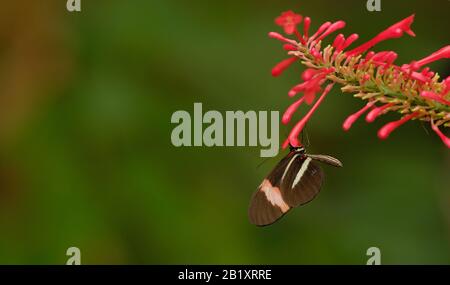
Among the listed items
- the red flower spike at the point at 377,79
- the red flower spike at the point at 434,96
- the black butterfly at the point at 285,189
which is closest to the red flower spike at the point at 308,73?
the red flower spike at the point at 377,79

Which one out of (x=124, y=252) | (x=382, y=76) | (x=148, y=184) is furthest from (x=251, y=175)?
(x=382, y=76)

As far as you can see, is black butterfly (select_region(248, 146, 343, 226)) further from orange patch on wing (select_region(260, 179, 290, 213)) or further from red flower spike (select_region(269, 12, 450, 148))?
red flower spike (select_region(269, 12, 450, 148))

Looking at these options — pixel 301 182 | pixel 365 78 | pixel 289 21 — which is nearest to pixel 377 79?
pixel 365 78

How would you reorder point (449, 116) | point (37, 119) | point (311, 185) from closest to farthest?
point (449, 116), point (311, 185), point (37, 119)

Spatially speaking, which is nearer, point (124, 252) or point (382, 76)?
point (382, 76)

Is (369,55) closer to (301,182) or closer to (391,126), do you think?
(391,126)

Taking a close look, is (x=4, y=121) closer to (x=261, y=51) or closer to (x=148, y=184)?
(x=148, y=184)

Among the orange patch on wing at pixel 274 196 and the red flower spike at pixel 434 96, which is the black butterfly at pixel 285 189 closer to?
the orange patch on wing at pixel 274 196
